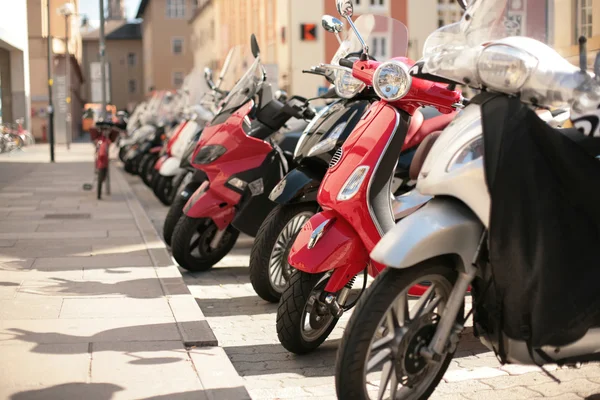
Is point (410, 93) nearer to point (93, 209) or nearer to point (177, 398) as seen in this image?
point (177, 398)

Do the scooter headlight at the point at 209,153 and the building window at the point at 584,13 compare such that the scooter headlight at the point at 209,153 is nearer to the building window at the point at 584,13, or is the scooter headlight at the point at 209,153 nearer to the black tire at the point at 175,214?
the black tire at the point at 175,214

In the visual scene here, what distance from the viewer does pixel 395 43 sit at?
18.7 feet

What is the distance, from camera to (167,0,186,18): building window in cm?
8244

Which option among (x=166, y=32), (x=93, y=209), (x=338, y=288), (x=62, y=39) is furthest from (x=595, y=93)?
(x=166, y=32)

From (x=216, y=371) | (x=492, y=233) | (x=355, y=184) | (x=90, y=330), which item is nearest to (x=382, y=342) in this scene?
(x=492, y=233)

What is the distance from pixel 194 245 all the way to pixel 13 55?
1525cm

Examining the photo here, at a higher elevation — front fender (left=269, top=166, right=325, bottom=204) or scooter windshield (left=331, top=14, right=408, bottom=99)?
scooter windshield (left=331, top=14, right=408, bottom=99)

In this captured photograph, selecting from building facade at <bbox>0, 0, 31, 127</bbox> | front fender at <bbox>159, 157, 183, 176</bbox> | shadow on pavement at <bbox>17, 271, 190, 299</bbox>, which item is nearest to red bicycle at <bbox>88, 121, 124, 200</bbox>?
front fender at <bbox>159, 157, 183, 176</bbox>

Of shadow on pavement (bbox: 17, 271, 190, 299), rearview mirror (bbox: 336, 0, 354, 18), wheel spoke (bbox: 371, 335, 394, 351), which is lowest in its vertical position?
shadow on pavement (bbox: 17, 271, 190, 299)

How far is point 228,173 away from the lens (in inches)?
275

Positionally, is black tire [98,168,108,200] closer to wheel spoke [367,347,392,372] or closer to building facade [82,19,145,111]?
wheel spoke [367,347,392,372]

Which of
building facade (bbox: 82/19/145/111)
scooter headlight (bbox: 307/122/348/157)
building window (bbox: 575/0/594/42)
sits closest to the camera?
building window (bbox: 575/0/594/42)

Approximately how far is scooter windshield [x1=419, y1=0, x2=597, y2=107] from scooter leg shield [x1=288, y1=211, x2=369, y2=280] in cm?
103

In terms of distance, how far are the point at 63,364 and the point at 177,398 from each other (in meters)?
0.69
